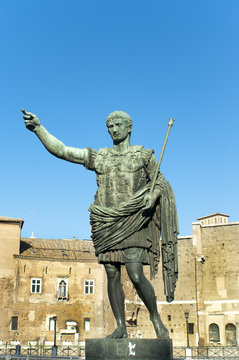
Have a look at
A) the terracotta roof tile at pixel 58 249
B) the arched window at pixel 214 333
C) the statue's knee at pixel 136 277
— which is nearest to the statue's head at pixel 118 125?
the statue's knee at pixel 136 277

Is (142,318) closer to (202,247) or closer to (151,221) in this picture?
(202,247)

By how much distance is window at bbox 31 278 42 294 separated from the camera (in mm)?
39094

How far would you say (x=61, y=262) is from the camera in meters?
40.7

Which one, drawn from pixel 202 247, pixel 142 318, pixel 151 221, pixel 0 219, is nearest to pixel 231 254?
pixel 202 247

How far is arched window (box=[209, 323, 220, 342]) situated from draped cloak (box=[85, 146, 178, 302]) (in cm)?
4165

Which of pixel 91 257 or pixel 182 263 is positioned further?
pixel 182 263

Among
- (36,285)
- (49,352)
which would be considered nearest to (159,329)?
(49,352)

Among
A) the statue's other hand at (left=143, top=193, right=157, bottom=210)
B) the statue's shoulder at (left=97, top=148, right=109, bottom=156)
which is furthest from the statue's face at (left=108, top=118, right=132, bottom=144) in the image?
the statue's other hand at (left=143, top=193, right=157, bottom=210)

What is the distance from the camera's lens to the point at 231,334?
143ft

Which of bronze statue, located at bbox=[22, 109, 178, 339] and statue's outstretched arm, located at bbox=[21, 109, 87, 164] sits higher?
statue's outstretched arm, located at bbox=[21, 109, 87, 164]

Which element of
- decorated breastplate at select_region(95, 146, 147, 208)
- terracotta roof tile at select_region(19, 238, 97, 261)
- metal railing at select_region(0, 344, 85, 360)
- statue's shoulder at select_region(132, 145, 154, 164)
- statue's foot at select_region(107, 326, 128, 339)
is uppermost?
terracotta roof tile at select_region(19, 238, 97, 261)

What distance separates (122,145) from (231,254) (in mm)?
42587

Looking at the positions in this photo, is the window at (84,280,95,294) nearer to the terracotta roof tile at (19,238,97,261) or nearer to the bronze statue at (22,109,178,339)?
the terracotta roof tile at (19,238,97,261)

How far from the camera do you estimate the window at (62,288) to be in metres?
40.0
